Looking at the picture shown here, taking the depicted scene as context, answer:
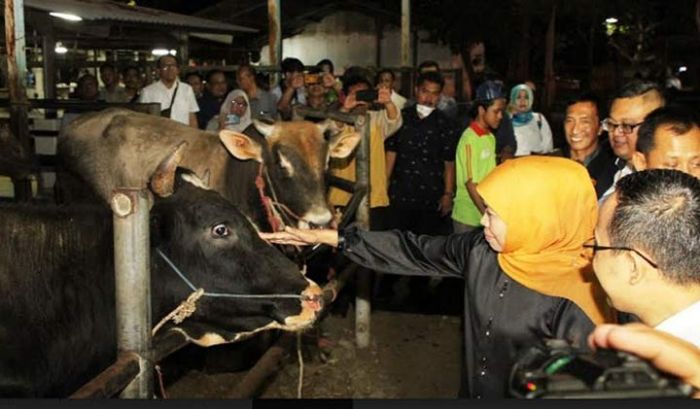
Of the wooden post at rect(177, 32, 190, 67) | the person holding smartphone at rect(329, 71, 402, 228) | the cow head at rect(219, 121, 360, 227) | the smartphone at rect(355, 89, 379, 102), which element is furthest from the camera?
the wooden post at rect(177, 32, 190, 67)

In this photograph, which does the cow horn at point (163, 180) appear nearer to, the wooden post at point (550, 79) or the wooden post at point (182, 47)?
the wooden post at point (182, 47)

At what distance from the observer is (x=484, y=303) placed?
265 centimetres

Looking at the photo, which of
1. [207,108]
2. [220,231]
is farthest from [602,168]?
[207,108]

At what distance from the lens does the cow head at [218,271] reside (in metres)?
3.21

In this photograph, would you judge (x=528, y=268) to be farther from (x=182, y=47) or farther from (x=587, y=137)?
(x=182, y=47)

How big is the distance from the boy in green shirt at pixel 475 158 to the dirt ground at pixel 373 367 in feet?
3.02

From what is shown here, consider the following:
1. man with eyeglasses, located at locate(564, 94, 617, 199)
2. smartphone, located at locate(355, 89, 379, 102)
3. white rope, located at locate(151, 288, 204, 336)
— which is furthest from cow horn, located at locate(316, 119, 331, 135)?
white rope, located at locate(151, 288, 204, 336)

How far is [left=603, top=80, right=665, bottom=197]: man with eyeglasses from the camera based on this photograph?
3801mm

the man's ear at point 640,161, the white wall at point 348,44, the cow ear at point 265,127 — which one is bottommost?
the man's ear at point 640,161

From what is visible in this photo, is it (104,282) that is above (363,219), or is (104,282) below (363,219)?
above

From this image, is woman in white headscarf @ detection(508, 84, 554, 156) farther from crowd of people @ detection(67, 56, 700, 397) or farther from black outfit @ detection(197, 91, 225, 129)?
black outfit @ detection(197, 91, 225, 129)

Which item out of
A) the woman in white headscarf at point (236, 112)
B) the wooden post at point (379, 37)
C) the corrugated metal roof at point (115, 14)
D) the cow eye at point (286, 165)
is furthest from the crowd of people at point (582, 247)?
the wooden post at point (379, 37)

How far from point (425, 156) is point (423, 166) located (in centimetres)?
8

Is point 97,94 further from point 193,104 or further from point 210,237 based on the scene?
point 210,237
